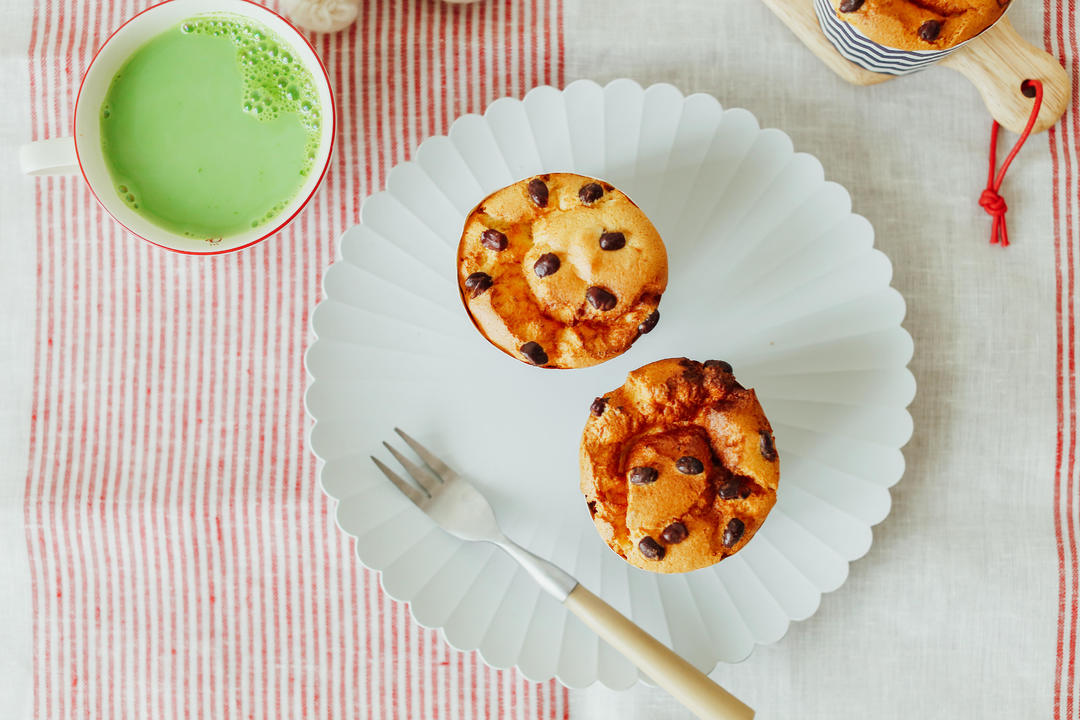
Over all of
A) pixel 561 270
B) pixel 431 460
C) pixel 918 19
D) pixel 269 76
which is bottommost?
pixel 431 460

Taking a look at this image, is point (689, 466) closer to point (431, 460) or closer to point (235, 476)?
point (431, 460)

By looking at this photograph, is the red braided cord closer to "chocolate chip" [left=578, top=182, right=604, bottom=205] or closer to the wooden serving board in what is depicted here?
the wooden serving board

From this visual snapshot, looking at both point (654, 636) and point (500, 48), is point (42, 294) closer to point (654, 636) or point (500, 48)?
point (500, 48)

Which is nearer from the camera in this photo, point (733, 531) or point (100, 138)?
point (733, 531)

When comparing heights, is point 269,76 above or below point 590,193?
above

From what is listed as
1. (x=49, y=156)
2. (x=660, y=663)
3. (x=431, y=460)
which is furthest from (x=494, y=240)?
(x=49, y=156)

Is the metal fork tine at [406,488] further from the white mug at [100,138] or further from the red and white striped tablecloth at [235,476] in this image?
the white mug at [100,138]
